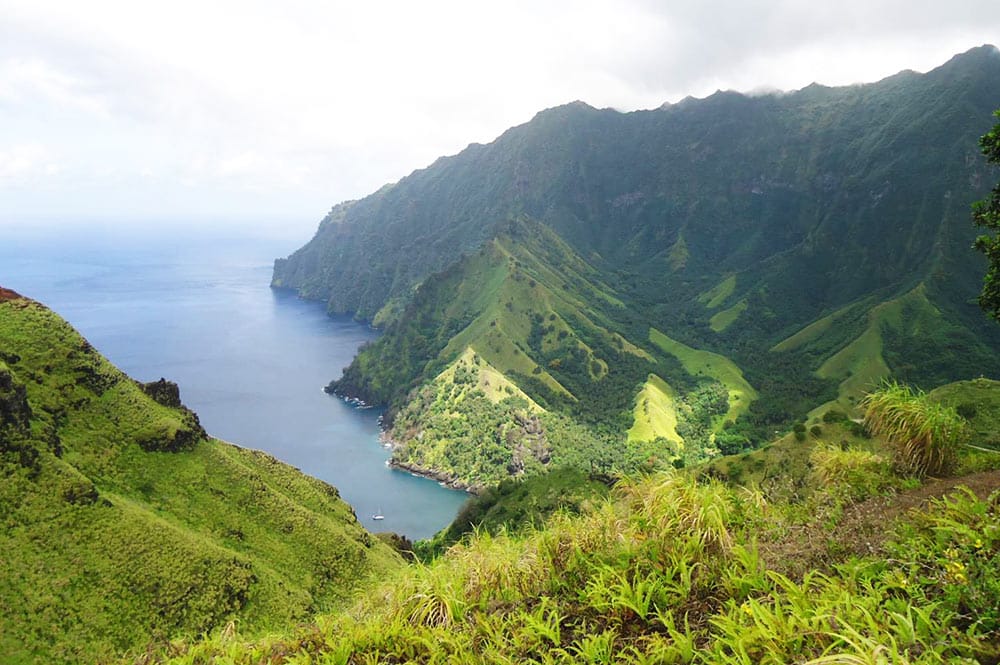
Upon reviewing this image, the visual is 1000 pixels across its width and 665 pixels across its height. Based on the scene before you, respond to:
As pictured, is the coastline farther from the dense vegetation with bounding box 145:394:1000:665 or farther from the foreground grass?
the foreground grass

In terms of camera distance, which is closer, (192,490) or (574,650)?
(574,650)

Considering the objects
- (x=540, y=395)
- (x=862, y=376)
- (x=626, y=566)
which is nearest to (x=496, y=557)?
(x=626, y=566)

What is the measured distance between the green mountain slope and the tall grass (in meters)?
36.0

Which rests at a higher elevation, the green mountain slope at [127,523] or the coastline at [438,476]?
the green mountain slope at [127,523]

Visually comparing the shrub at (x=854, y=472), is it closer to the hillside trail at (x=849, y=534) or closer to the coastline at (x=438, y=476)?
the hillside trail at (x=849, y=534)

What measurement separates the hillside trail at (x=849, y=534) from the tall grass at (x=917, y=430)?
1.22 m

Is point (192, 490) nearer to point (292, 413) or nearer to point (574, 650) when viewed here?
point (574, 650)

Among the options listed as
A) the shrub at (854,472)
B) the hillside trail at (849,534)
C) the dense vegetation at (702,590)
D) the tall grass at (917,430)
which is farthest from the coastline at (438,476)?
the hillside trail at (849,534)

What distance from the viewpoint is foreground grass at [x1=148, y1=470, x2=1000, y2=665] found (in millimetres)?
7113

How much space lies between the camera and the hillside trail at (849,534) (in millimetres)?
9938

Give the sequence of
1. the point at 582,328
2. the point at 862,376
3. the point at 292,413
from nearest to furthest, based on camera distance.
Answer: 1. the point at 862,376
2. the point at 292,413
3. the point at 582,328

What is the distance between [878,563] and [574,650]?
5252 mm

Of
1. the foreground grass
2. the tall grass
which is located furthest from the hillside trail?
the tall grass

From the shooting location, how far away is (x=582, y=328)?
19800cm
